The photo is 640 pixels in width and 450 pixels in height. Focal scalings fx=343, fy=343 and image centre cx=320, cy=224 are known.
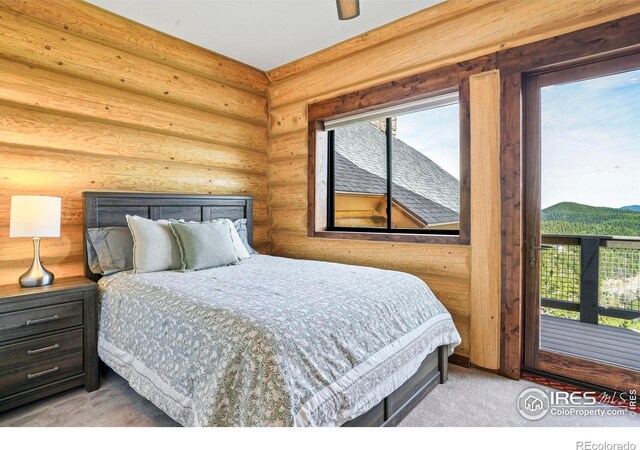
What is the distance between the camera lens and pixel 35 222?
2.17 meters

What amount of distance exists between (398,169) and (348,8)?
5.83 feet

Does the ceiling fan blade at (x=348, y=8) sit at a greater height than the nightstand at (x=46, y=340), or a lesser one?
greater

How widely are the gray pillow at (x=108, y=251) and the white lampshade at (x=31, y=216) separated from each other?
39 centimetres

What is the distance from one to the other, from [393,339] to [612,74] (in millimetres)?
2143

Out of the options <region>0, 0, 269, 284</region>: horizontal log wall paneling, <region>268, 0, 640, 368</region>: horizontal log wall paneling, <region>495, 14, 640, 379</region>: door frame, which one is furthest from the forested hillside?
<region>0, 0, 269, 284</region>: horizontal log wall paneling

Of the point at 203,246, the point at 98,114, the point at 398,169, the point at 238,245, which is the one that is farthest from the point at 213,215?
the point at 398,169

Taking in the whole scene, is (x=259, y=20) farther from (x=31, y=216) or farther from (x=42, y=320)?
(x=42, y=320)

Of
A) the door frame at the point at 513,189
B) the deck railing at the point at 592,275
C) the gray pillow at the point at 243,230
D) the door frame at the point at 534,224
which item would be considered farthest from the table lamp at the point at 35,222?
the deck railing at the point at 592,275

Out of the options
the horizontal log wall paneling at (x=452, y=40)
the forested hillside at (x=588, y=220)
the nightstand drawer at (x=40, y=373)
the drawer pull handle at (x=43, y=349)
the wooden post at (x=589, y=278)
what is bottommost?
the nightstand drawer at (x=40, y=373)

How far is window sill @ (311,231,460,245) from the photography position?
2.76 meters

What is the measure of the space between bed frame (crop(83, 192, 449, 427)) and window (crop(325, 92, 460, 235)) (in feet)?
3.49

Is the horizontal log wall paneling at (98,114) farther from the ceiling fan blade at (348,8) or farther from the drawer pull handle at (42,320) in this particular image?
the ceiling fan blade at (348,8)

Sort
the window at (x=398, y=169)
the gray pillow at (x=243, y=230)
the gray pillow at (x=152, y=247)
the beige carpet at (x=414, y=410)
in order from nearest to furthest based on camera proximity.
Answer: the beige carpet at (x=414, y=410) → the gray pillow at (x=152, y=247) → the window at (x=398, y=169) → the gray pillow at (x=243, y=230)

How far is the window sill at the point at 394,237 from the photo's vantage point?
2758 mm
